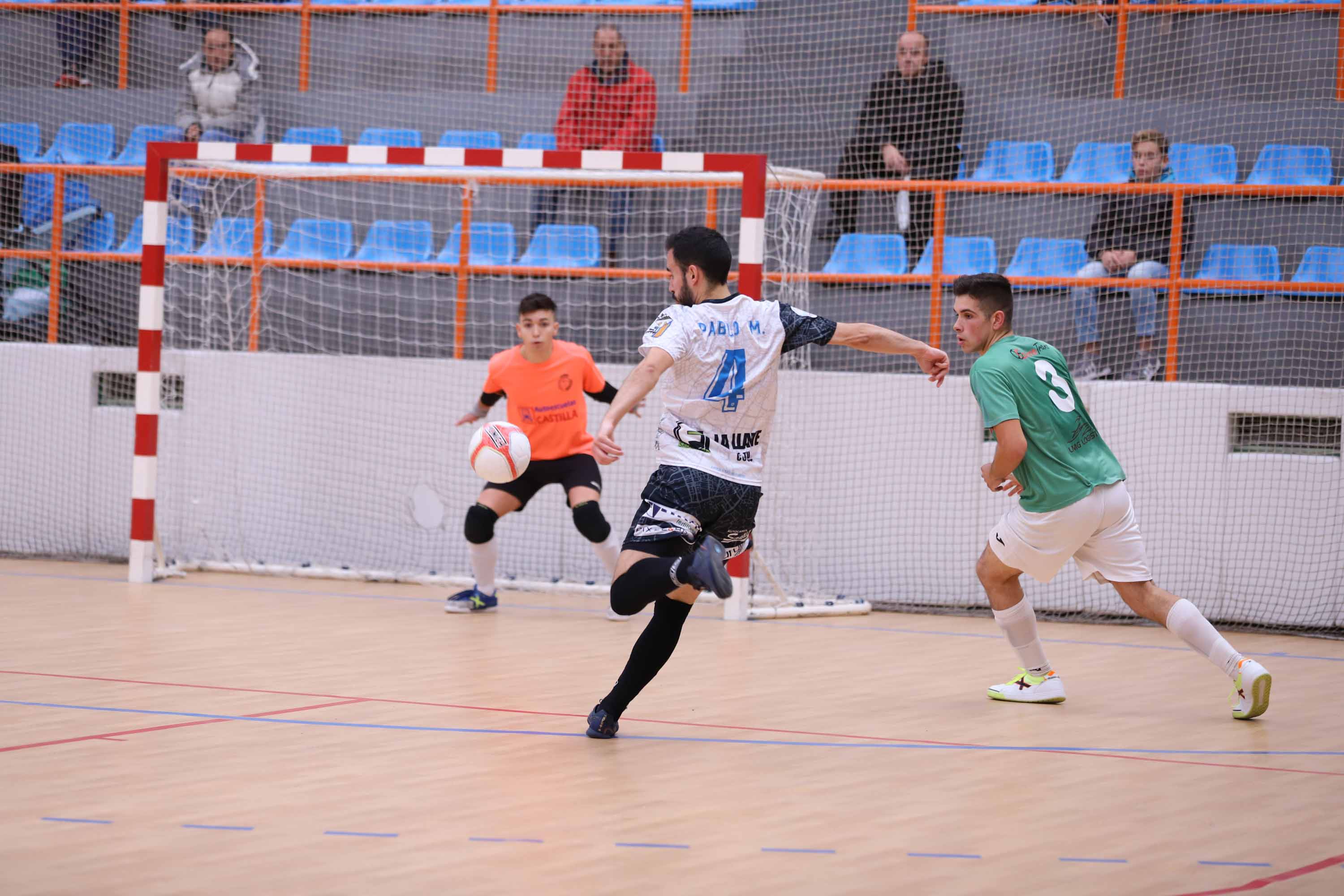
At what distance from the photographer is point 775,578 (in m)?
10.0

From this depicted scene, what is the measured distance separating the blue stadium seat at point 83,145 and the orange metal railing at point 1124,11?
766 centimetres

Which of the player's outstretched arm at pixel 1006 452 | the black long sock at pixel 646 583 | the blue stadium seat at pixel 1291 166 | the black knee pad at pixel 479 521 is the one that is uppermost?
the blue stadium seat at pixel 1291 166

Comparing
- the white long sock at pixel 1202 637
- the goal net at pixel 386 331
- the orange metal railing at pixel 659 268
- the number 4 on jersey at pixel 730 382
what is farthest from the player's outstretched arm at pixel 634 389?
the orange metal railing at pixel 659 268

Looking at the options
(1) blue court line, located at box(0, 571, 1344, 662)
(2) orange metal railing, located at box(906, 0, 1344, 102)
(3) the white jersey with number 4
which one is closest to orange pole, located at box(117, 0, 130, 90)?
(1) blue court line, located at box(0, 571, 1344, 662)

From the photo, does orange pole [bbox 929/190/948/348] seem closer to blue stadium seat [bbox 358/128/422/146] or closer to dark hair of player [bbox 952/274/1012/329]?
dark hair of player [bbox 952/274/1012/329]

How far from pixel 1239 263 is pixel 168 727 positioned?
8.36 m

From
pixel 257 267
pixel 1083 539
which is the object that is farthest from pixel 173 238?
pixel 1083 539

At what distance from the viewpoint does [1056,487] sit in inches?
239

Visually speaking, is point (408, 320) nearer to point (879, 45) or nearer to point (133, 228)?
point (133, 228)

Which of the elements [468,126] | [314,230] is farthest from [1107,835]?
[468,126]

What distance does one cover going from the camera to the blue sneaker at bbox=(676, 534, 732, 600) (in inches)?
185

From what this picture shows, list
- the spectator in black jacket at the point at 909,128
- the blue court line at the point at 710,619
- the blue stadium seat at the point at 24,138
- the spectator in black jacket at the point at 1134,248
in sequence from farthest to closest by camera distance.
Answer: the blue stadium seat at the point at 24,138 < the spectator in black jacket at the point at 909,128 < the spectator in black jacket at the point at 1134,248 < the blue court line at the point at 710,619

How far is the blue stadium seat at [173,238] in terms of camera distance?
1159 centimetres

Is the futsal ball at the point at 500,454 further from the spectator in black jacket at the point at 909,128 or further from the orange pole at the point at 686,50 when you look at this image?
the orange pole at the point at 686,50
